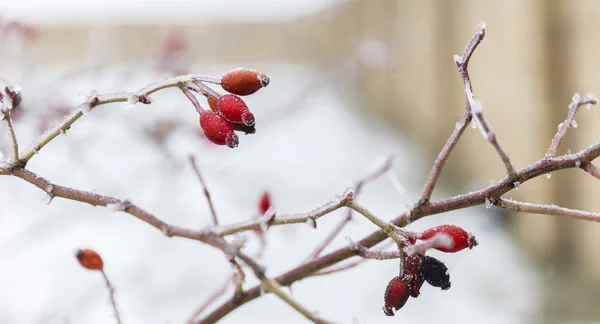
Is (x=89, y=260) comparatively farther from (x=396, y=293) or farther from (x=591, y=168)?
(x=591, y=168)

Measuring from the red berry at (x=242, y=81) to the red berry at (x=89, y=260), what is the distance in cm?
15

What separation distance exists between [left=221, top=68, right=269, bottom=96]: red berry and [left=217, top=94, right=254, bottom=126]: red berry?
1cm

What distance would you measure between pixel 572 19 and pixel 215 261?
1303 mm

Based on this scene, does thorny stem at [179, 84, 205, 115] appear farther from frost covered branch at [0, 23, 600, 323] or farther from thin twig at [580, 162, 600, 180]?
thin twig at [580, 162, 600, 180]

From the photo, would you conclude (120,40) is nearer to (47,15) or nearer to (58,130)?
(47,15)

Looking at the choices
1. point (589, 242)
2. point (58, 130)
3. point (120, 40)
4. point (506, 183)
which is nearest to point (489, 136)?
point (506, 183)

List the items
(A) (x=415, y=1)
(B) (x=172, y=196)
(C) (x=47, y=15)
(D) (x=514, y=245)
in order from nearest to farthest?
(B) (x=172, y=196)
(D) (x=514, y=245)
(A) (x=415, y=1)
(C) (x=47, y=15)

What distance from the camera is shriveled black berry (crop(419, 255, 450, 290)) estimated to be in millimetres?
345

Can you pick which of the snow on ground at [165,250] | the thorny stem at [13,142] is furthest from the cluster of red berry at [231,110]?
the snow on ground at [165,250]

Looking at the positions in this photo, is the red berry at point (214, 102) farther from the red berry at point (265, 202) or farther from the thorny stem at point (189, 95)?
the red berry at point (265, 202)

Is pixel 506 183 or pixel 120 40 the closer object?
pixel 506 183

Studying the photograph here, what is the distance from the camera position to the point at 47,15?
14.1 ft

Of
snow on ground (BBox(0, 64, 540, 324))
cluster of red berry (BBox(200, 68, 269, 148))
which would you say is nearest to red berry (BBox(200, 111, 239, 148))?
cluster of red berry (BBox(200, 68, 269, 148))

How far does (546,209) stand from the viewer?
14.0 inches
